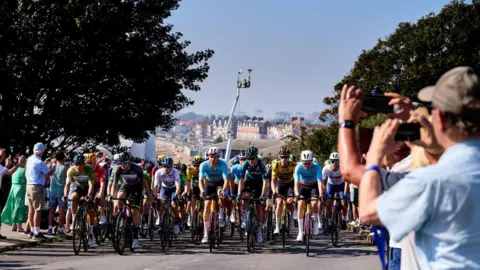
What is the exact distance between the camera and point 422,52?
47.2 meters

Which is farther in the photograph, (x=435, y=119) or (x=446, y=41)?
(x=446, y=41)

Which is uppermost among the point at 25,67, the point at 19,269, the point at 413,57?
the point at 413,57

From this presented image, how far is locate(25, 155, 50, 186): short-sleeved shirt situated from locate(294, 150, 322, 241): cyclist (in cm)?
505

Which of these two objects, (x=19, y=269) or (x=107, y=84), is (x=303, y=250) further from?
(x=107, y=84)

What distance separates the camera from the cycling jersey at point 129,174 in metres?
15.4

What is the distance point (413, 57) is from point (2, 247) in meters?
36.3

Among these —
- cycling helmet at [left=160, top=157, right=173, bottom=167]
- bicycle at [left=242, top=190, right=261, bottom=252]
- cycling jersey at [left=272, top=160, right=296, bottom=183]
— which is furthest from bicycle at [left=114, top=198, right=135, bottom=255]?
cycling jersey at [left=272, top=160, right=296, bottom=183]

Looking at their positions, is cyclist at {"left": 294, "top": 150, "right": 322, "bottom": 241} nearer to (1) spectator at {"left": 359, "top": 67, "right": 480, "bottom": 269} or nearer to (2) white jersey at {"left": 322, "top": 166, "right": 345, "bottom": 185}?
(2) white jersey at {"left": 322, "top": 166, "right": 345, "bottom": 185}

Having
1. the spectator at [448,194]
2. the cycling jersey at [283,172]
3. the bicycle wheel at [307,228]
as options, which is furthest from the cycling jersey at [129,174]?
the spectator at [448,194]

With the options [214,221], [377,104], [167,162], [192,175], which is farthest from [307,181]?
[377,104]

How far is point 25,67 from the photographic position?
91.6 ft

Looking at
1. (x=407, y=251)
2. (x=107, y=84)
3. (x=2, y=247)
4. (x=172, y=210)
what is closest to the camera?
(x=407, y=251)

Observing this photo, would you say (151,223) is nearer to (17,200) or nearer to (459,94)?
(17,200)

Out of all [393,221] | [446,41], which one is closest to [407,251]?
[393,221]
